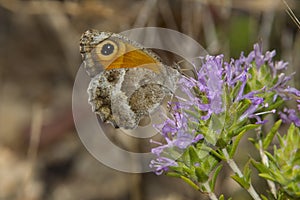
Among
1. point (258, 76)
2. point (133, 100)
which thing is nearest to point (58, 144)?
point (133, 100)

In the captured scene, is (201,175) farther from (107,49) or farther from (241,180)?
(107,49)

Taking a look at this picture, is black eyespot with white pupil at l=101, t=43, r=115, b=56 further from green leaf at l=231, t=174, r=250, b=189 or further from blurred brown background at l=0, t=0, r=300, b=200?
blurred brown background at l=0, t=0, r=300, b=200

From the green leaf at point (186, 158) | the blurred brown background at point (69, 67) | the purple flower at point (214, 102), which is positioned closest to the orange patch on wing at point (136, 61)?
the purple flower at point (214, 102)

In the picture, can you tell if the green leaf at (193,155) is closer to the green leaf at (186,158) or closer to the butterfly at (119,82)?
the green leaf at (186,158)

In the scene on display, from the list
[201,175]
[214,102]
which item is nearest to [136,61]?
[214,102]

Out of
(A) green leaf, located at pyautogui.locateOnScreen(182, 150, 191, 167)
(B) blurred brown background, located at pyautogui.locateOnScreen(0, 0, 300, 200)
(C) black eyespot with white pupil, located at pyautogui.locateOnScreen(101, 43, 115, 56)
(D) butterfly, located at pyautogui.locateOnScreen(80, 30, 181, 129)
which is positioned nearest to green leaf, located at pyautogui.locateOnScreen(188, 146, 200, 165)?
(A) green leaf, located at pyautogui.locateOnScreen(182, 150, 191, 167)
